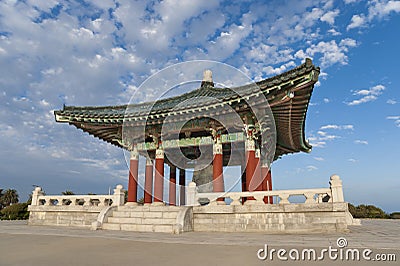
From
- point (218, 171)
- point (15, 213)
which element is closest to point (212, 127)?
point (218, 171)

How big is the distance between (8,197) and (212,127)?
5165 centimetres

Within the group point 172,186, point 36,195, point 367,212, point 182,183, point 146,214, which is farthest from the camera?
point 367,212

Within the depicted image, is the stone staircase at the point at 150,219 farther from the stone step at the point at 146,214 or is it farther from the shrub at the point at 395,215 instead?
the shrub at the point at 395,215

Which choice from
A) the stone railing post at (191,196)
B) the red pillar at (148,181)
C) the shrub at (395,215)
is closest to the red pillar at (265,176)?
the stone railing post at (191,196)

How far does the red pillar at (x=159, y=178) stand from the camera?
17.4 m

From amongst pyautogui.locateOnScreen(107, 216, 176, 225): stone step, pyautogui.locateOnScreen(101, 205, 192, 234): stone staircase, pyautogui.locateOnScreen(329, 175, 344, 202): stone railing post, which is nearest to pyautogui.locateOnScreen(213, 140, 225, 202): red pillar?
pyautogui.locateOnScreen(101, 205, 192, 234): stone staircase

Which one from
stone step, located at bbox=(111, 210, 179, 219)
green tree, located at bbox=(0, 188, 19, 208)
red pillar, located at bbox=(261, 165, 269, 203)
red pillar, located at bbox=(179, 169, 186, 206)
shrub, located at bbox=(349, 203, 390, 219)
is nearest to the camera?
stone step, located at bbox=(111, 210, 179, 219)

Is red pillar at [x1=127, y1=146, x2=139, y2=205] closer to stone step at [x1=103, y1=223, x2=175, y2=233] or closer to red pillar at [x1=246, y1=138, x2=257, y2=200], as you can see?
stone step at [x1=103, y1=223, x2=175, y2=233]

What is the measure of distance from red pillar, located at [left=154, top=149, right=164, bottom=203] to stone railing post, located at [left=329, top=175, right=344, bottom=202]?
10.2m

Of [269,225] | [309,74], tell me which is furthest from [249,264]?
[309,74]

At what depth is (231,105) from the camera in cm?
1424

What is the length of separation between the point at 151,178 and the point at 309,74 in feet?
39.9

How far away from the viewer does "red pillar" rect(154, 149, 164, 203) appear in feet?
57.0

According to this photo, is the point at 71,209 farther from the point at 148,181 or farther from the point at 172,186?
the point at 172,186
